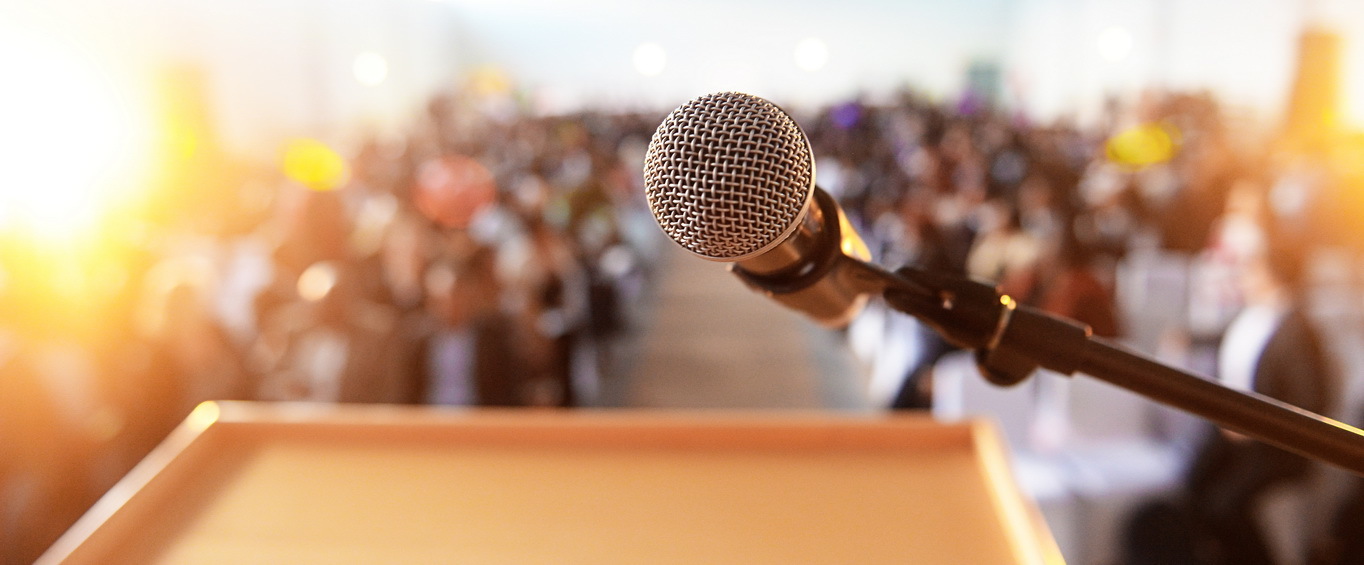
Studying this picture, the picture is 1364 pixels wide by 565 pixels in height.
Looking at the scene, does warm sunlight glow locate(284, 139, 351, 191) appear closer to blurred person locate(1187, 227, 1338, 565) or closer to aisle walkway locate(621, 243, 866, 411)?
aisle walkway locate(621, 243, 866, 411)

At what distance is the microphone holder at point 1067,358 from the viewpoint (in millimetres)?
550

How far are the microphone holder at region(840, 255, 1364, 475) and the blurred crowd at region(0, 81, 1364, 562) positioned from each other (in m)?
0.04

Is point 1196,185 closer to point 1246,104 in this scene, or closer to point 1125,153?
point 1125,153

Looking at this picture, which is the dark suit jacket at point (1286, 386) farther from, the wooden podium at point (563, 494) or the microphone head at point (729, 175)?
the microphone head at point (729, 175)

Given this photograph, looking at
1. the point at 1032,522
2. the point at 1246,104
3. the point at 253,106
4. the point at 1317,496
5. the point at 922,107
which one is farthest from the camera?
the point at 922,107

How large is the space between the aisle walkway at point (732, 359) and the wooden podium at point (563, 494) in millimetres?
3836

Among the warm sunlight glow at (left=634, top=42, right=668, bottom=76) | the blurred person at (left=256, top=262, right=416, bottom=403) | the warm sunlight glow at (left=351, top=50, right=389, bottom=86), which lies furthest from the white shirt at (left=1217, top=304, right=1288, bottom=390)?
the warm sunlight glow at (left=634, top=42, right=668, bottom=76)

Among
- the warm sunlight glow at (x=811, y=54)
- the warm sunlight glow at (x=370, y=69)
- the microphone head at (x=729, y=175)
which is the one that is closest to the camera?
the microphone head at (x=729, y=175)

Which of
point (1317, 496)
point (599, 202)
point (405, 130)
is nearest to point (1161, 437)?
point (1317, 496)

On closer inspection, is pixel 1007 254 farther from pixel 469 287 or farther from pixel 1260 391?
pixel 469 287

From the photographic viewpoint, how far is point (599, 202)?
6320 mm

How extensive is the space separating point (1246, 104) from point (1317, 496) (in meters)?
7.73

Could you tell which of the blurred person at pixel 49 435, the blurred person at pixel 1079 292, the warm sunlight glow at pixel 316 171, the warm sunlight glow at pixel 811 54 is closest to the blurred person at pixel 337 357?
the blurred person at pixel 49 435

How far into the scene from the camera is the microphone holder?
1.80ft
